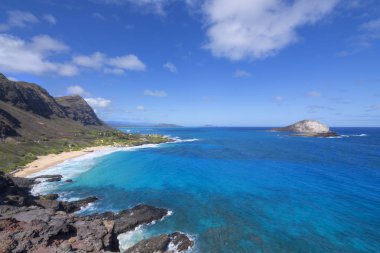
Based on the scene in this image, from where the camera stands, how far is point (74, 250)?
1767cm

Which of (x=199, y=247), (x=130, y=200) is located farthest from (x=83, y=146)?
(x=199, y=247)

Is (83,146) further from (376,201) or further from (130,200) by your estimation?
(376,201)

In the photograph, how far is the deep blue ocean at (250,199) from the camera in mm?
30077

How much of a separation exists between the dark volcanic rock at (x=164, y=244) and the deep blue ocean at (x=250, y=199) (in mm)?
1553

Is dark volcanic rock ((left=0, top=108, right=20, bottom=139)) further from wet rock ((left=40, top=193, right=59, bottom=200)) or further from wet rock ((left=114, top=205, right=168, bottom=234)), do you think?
wet rock ((left=114, top=205, right=168, bottom=234))

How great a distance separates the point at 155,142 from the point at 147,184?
9729cm

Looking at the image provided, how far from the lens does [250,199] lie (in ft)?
148

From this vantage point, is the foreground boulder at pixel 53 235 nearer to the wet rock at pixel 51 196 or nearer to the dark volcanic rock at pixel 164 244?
the dark volcanic rock at pixel 164 244

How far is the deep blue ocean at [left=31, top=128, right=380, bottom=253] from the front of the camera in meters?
30.1

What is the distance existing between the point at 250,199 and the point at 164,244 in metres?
22.1

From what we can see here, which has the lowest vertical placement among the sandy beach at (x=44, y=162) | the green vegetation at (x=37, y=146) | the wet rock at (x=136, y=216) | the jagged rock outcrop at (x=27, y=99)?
the wet rock at (x=136, y=216)

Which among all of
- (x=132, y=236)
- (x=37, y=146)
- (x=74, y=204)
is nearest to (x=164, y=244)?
(x=132, y=236)

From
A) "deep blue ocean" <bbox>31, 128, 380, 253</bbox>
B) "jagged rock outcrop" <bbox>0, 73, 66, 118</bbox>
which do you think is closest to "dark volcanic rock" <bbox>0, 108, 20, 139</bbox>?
"jagged rock outcrop" <bbox>0, 73, 66, 118</bbox>

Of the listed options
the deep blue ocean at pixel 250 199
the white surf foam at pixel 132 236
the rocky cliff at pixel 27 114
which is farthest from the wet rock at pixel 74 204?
the rocky cliff at pixel 27 114
